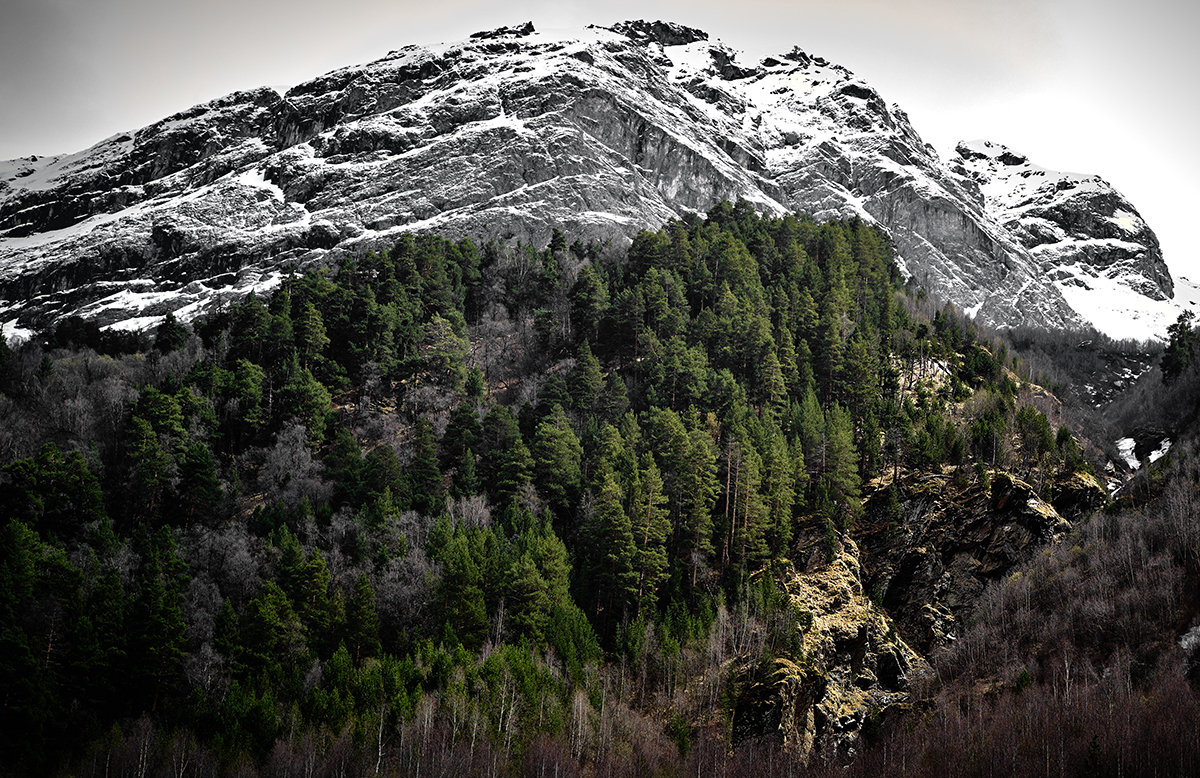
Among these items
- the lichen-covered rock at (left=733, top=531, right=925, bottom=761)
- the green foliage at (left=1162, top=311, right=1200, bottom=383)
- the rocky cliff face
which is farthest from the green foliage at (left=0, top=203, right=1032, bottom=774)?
the green foliage at (left=1162, top=311, right=1200, bottom=383)

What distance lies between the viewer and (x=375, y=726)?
49719mm

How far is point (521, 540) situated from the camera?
2479 inches

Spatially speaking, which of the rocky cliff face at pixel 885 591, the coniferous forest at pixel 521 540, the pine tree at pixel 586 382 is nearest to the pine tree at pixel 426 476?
the coniferous forest at pixel 521 540

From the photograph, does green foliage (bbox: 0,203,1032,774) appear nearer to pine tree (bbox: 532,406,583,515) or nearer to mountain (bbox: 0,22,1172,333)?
pine tree (bbox: 532,406,583,515)

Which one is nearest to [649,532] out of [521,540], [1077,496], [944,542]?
[521,540]

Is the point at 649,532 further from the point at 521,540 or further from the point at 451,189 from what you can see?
the point at 451,189

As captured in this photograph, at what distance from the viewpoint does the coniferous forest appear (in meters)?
51.8

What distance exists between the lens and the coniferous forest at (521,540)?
5175cm

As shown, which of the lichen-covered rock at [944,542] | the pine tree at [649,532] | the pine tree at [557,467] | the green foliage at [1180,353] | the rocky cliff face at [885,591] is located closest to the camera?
the rocky cliff face at [885,591]

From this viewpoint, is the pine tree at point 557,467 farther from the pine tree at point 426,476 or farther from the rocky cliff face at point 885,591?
the rocky cliff face at point 885,591

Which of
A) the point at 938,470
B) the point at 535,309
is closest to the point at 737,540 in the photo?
the point at 938,470

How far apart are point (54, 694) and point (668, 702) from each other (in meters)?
37.0

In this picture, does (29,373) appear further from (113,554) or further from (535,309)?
(535,309)

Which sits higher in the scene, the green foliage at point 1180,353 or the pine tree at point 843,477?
the green foliage at point 1180,353
